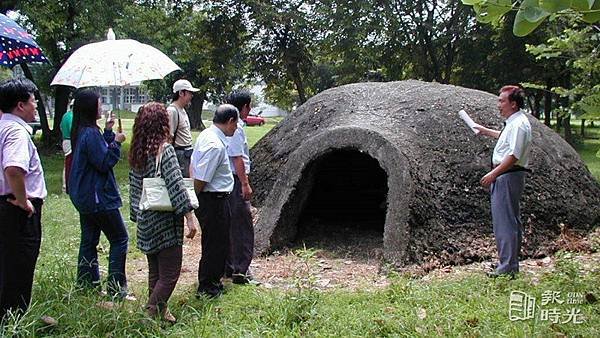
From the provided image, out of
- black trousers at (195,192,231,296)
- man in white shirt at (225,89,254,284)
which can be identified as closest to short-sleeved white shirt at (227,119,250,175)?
man in white shirt at (225,89,254,284)

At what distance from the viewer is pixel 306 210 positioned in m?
8.74

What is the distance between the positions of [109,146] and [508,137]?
345 cm

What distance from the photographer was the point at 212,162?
5176mm

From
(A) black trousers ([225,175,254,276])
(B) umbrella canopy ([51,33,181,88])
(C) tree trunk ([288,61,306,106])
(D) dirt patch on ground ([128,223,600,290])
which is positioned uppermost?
(C) tree trunk ([288,61,306,106])

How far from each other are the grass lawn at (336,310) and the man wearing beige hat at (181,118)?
1.89 metres

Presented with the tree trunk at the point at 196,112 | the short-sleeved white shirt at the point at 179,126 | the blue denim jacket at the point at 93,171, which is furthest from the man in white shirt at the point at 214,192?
the tree trunk at the point at 196,112

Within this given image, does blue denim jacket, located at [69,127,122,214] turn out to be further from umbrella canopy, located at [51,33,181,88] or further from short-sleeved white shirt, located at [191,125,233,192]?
umbrella canopy, located at [51,33,181,88]

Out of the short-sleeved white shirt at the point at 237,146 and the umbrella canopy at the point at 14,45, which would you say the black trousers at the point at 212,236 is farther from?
the umbrella canopy at the point at 14,45

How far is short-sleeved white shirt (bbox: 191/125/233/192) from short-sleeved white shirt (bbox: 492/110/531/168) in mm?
2466

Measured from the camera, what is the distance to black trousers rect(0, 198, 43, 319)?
13.7 ft

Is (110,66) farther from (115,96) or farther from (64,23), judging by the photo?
(64,23)

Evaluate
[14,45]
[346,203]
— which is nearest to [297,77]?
[346,203]

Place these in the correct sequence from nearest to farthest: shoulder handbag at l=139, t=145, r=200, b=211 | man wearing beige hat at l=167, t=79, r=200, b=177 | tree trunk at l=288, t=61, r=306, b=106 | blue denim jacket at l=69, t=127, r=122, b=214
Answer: shoulder handbag at l=139, t=145, r=200, b=211
blue denim jacket at l=69, t=127, r=122, b=214
man wearing beige hat at l=167, t=79, r=200, b=177
tree trunk at l=288, t=61, r=306, b=106

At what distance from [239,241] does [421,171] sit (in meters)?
2.22
